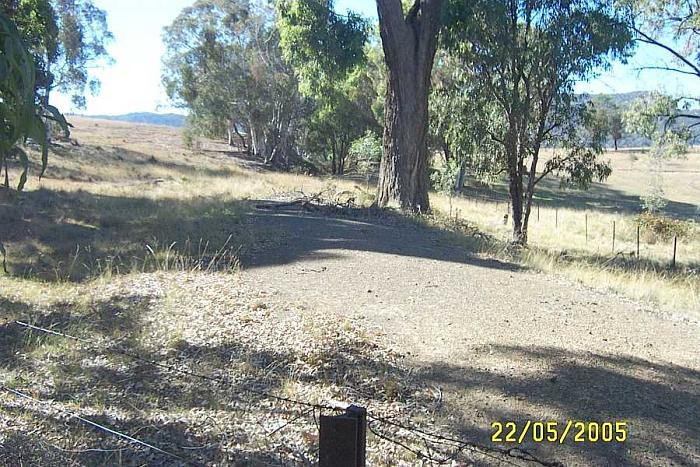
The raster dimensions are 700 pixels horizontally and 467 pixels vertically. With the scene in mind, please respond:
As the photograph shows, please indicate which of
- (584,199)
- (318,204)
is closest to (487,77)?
(318,204)

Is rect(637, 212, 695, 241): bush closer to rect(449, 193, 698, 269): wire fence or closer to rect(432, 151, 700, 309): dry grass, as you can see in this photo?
rect(449, 193, 698, 269): wire fence

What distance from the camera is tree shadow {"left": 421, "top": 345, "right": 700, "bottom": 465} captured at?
421 cm

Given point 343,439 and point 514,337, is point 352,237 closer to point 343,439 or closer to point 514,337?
point 514,337

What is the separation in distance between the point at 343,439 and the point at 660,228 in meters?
29.0

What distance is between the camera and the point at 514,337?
20.2ft

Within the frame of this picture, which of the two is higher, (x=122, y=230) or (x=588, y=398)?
(x=122, y=230)

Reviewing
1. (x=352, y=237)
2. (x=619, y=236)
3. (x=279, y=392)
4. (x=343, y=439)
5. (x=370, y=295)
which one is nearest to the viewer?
(x=343, y=439)

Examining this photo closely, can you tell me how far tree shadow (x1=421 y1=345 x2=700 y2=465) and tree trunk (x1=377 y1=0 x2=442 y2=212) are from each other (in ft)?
33.2

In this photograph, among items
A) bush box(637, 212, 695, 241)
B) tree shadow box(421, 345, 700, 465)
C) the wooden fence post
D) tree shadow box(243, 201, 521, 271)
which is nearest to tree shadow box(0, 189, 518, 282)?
tree shadow box(243, 201, 521, 271)

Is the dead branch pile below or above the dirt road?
above

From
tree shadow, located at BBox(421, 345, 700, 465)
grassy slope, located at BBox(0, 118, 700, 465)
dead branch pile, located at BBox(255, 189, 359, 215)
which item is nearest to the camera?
tree shadow, located at BBox(421, 345, 700, 465)

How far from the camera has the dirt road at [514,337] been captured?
456cm

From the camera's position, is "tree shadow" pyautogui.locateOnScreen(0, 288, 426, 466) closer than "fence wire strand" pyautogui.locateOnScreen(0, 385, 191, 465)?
No

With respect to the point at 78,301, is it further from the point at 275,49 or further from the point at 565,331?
the point at 275,49
